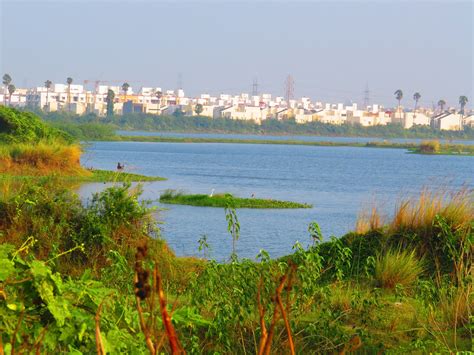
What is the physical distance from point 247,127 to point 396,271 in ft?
550

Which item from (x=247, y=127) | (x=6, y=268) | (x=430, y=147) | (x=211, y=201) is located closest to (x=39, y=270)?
(x=6, y=268)

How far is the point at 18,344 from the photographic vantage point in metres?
3.93

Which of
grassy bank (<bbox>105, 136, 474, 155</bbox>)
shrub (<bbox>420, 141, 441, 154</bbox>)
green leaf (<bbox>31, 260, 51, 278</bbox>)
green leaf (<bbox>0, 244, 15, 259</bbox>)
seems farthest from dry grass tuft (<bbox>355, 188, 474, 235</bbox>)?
grassy bank (<bbox>105, 136, 474, 155</bbox>)

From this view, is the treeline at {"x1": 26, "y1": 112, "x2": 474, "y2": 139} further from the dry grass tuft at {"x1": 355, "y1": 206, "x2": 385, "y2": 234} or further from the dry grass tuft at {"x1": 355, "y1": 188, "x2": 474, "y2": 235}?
the dry grass tuft at {"x1": 355, "y1": 188, "x2": 474, "y2": 235}

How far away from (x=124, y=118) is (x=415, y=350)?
161 meters

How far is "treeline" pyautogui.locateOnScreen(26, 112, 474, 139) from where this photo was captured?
162500 millimetres

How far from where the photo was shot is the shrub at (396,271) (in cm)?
1030

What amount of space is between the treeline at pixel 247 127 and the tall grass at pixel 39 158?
112140mm

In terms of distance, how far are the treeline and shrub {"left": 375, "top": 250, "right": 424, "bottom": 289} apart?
14159 centimetres

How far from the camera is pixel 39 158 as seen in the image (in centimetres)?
3712

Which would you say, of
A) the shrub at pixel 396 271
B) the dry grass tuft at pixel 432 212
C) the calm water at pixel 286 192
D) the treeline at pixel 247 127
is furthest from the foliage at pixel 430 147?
the shrub at pixel 396 271

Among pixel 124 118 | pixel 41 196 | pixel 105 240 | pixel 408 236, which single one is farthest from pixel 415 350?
pixel 124 118

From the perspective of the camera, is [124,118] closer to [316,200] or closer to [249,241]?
[316,200]

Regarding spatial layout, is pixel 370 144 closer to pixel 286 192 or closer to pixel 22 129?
pixel 286 192
